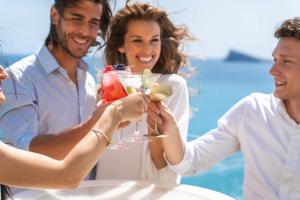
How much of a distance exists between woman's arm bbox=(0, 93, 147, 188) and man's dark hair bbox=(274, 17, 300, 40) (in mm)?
979

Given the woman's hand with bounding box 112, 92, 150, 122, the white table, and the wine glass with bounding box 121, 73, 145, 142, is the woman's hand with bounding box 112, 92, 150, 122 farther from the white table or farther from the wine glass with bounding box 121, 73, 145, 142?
the white table

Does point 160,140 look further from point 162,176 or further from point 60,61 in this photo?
point 60,61

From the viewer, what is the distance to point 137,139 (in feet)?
8.67

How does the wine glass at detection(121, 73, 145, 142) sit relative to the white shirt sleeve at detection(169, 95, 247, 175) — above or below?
above

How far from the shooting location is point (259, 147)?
2.37 m

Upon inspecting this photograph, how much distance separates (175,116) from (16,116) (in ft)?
2.74

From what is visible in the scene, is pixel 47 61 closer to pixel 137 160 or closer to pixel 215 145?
pixel 137 160

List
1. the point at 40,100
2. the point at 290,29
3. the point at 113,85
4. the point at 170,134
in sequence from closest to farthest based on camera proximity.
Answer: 1. the point at 113,85
2. the point at 290,29
3. the point at 170,134
4. the point at 40,100

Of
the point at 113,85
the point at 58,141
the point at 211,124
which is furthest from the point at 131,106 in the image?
the point at 211,124

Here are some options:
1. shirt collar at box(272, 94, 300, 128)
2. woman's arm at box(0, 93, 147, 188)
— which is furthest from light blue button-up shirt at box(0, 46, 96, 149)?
shirt collar at box(272, 94, 300, 128)

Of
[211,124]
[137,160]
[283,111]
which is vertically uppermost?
[283,111]

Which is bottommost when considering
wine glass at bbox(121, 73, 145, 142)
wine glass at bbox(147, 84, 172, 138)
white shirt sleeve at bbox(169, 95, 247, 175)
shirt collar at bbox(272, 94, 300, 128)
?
white shirt sleeve at bbox(169, 95, 247, 175)

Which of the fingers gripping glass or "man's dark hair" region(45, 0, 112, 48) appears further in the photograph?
"man's dark hair" region(45, 0, 112, 48)

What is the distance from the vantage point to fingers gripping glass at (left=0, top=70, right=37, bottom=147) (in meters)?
2.42
